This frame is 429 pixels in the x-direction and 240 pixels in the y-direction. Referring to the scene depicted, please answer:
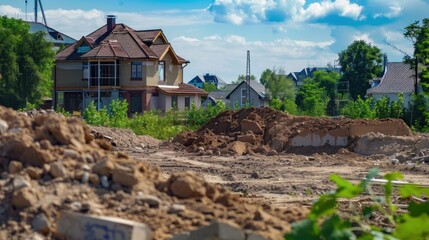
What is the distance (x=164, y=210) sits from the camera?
20.6 feet

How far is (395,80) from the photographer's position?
77.2 m

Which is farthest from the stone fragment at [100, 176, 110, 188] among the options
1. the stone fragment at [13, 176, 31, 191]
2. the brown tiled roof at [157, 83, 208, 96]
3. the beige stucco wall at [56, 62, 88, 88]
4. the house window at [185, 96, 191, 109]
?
the house window at [185, 96, 191, 109]

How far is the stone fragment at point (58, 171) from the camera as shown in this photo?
6.61m

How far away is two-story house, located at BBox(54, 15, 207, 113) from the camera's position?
211 feet

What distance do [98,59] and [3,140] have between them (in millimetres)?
56935

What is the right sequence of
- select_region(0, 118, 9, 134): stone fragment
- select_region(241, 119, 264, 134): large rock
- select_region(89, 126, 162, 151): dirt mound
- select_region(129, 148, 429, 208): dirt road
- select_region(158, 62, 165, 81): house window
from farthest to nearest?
select_region(158, 62, 165, 81): house window → select_region(241, 119, 264, 134): large rock → select_region(89, 126, 162, 151): dirt mound → select_region(129, 148, 429, 208): dirt road → select_region(0, 118, 9, 134): stone fragment

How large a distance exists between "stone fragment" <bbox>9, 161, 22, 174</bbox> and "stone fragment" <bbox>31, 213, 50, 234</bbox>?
0.60 m

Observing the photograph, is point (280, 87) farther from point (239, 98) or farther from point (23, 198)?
point (23, 198)

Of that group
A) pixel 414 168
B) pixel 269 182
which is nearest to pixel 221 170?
pixel 269 182

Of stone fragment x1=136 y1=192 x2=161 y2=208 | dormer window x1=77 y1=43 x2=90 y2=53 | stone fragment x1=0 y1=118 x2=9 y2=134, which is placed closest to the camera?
stone fragment x1=136 y1=192 x2=161 y2=208

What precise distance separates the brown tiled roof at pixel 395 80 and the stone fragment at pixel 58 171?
6944cm

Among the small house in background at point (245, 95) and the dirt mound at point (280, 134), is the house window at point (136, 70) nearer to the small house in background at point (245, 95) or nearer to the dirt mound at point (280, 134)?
the small house in background at point (245, 95)

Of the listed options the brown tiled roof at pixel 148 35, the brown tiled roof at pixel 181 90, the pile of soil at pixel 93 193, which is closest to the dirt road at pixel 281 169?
the pile of soil at pixel 93 193

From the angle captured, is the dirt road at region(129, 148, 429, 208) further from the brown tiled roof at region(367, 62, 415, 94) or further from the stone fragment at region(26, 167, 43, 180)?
the brown tiled roof at region(367, 62, 415, 94)
